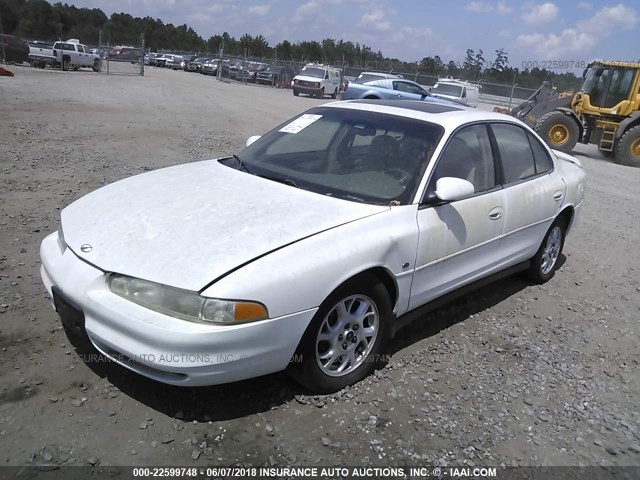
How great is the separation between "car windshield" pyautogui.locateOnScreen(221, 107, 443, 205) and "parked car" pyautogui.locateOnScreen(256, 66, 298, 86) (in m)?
35.4

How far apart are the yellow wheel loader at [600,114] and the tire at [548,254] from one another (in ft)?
35.3

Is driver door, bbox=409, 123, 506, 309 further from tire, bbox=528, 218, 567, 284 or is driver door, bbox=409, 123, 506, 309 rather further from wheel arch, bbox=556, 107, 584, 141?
wheel arch, bbox=556, 107, 584, 141

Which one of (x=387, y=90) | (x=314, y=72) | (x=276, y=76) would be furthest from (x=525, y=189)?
(x=276, y=76)

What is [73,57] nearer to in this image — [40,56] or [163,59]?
[40,56]

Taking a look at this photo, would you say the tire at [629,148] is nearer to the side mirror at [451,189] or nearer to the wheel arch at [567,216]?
the wheel arch at [567,216]

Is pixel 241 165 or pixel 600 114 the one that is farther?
pixel 600 114

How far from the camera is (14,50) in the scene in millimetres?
29703

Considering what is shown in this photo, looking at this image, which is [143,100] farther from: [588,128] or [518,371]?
[518,371]

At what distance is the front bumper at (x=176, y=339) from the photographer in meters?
2.38

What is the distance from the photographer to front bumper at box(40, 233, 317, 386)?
93.9 inches

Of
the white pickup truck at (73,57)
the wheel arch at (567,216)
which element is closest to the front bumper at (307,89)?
the white pickup truck at (73,57)

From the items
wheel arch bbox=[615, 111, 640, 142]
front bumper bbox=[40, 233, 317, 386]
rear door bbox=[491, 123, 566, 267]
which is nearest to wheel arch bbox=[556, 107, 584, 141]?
wheel arch bbox=[615, 111, 640, 142]

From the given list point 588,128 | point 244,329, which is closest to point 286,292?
point 244,329

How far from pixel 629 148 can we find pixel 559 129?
189 centimetres
